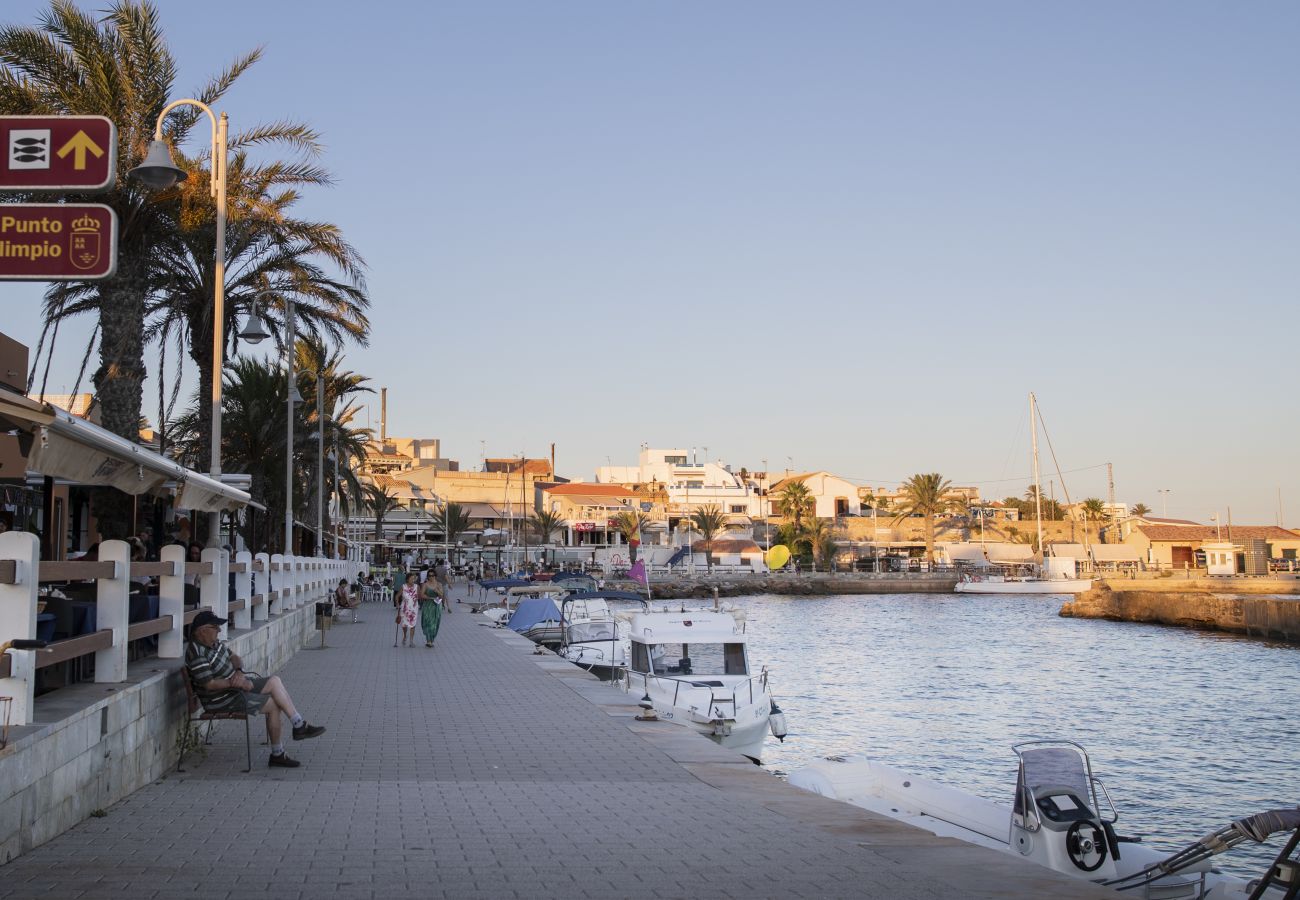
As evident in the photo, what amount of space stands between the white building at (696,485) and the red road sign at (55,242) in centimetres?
12435

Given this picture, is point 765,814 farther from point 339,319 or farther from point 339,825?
point 339,319

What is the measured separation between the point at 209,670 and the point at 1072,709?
29.2m

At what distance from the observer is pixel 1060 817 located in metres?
11.7

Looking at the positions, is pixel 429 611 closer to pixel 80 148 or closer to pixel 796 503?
Answer: pixel 80 148

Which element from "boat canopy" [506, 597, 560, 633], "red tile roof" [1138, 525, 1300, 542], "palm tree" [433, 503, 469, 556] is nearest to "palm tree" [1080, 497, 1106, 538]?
"red tile roof" [1138, 525, 1300, 542]

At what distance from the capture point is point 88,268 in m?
7.66

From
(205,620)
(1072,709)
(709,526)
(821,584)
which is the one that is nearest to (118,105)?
(205,620)

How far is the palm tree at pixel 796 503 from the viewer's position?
121938mm

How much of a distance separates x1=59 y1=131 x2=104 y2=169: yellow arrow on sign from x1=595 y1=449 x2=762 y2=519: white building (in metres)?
124

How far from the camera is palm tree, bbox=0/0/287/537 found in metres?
19.0

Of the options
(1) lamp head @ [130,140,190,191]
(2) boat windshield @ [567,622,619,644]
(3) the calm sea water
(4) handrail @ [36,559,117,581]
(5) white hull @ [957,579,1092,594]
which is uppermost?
(1) lamp head @ [130,140,190,191]

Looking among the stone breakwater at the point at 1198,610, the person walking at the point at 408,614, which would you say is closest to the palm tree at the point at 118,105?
the person walking at the point at 408,614

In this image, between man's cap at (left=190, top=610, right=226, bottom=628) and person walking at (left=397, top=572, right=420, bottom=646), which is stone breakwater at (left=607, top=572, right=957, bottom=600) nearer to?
person walking at (left=397, top=572, right=420, bottom=646)

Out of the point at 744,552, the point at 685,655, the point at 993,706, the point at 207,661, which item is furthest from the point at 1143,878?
the point at 744,552
